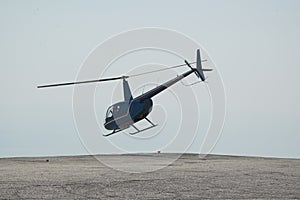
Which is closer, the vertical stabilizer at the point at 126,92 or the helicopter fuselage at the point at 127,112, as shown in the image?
the helicopter fuselage at the point at 127,112

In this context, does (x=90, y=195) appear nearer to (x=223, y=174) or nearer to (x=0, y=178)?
(x=0, y=178)

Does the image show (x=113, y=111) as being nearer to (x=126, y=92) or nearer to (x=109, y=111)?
(x=109, y=111)

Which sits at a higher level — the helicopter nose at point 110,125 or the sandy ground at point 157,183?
the helicopter nose at point 110,125

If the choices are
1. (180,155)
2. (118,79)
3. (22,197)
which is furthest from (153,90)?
(22,197)

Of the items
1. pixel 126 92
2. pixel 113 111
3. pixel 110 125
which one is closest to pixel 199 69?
pixel 126 92

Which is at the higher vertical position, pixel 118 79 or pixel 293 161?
pixel 118 79

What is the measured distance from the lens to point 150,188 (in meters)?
21.5

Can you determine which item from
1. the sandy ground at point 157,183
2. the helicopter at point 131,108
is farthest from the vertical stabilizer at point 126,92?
the sandy ground at point 157,183

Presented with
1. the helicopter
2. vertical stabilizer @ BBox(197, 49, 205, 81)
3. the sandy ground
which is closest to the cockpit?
the helicopter

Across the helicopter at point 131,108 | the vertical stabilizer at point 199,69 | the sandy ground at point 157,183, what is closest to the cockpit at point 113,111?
the helicopter at point 131,108

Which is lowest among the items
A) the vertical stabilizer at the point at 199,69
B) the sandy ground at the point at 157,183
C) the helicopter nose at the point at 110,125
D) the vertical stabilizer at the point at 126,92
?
the sandy ground at the point at 157,183

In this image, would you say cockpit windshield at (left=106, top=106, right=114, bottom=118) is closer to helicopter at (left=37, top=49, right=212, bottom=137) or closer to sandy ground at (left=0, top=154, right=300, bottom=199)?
helicopter at (left=37, top=49, right=212, bottom=137)

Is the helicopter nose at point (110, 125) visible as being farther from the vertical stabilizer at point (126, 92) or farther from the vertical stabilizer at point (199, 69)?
the vertical stabilizer at point (199, 69)

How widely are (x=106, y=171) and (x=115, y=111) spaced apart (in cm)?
840
